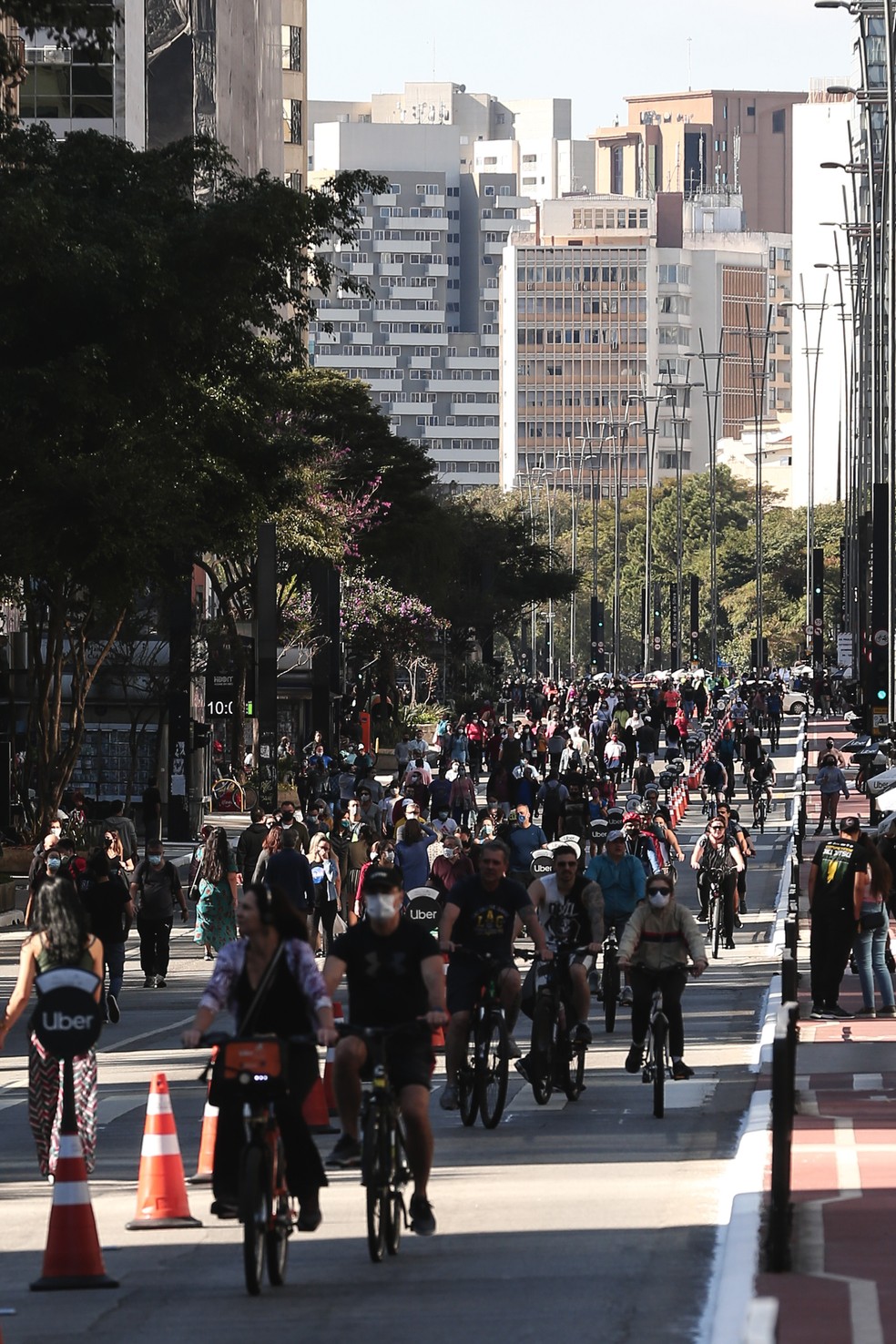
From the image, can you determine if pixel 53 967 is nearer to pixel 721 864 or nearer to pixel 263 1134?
pixel 263 1134

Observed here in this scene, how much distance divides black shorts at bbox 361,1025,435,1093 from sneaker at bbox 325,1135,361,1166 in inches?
11.0

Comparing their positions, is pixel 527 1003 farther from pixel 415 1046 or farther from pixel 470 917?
pixel 415 1046

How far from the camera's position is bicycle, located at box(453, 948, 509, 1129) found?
48.1 feet

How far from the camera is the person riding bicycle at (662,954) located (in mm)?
15797

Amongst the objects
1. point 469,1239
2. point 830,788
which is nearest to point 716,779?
point 830,788

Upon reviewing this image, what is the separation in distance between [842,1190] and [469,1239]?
1964 millimetres

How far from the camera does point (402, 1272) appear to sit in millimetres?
10242

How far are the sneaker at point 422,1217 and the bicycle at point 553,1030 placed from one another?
5.11 meters

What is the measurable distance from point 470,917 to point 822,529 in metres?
137

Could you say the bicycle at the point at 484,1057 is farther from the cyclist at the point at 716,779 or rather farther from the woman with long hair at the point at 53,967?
the cyclist at the point at 716,779

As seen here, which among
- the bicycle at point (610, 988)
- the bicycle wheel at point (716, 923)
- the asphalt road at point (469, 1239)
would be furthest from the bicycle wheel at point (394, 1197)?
the bicycle wheel at point (716, 923)

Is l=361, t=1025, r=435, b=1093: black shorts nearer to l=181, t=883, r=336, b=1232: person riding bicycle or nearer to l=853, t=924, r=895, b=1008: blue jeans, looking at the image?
l=181, t=883, r=336, b=1232: person riding bicycle

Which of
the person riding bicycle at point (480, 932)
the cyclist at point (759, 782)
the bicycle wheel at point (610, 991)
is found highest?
the person riding bicycle at point (480, 932)

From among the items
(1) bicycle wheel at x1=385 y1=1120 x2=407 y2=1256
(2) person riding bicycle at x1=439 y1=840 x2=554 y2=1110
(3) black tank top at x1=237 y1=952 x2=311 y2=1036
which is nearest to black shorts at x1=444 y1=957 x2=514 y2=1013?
(2) person riding bicycle at x1=439 y1=840 x2=554 y2=1110
